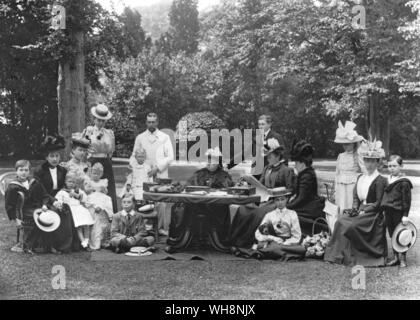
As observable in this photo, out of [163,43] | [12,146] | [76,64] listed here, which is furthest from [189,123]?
[163,43]

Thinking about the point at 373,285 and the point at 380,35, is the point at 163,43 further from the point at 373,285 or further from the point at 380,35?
the point at 373,285

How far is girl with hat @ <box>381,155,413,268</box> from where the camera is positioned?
7129 mm

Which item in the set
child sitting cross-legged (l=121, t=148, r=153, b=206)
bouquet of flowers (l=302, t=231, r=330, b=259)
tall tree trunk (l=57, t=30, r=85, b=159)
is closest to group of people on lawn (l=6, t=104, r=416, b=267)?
bouquet of flowers (l=302, t=231, r=330, b=259)

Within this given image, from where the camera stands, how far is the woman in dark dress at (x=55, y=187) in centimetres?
775

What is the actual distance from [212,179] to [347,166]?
2201 millimetres

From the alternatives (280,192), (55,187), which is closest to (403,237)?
(280,192)

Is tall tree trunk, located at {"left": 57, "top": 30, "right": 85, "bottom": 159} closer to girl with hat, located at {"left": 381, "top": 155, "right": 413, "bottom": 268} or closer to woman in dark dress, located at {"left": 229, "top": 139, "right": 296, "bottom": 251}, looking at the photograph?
woman in dark dress, located at {"left": 229, "top": 139, "right": 296, "bottom": 251}

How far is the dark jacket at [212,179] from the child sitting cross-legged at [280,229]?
911 mm

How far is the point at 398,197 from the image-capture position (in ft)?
23.5

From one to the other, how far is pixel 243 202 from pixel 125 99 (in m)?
27.2

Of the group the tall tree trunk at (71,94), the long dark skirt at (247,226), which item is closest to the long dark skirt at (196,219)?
the long dark skirt at (247,226)

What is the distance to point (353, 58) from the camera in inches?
936

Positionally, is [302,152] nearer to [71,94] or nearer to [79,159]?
[79,159]

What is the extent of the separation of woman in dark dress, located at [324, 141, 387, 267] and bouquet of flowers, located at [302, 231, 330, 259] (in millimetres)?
119
